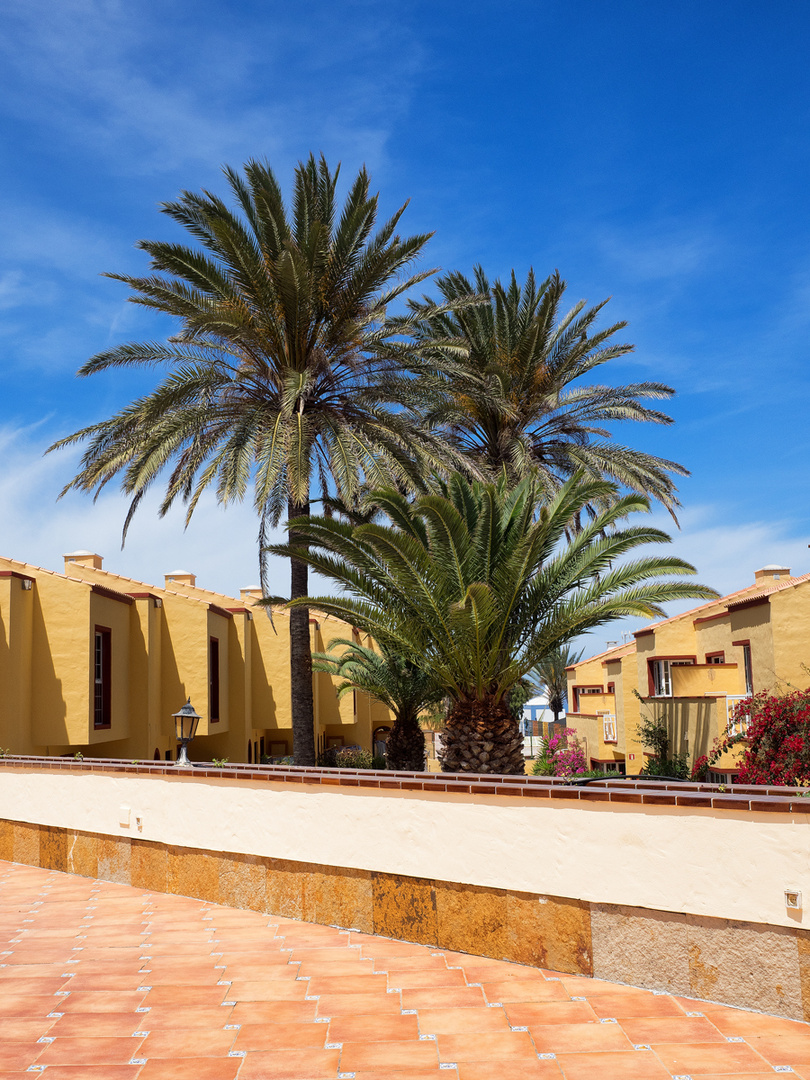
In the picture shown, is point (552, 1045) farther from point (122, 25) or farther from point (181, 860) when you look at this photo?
point (122, 25)

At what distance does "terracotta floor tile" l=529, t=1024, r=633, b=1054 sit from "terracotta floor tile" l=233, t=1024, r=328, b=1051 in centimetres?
137

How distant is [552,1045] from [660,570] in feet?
26.1

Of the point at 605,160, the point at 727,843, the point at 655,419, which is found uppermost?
the point at 605,160

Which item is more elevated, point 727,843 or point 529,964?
point 727,843

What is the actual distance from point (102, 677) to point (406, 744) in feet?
24.4

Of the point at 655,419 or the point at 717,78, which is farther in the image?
the point at 655,419

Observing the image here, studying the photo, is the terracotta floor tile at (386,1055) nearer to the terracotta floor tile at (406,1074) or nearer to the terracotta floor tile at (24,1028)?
the terracotta floor tile at (406,1074)

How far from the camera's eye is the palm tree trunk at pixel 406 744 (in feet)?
66.6

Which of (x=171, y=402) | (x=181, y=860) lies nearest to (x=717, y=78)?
(x=171, y=402)

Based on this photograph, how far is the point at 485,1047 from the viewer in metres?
5.59

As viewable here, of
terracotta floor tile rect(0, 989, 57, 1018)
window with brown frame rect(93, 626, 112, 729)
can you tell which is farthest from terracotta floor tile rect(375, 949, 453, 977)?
window with brown frame rect(93, 626, 112, 729)

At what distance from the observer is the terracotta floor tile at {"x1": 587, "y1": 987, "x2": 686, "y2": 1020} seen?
6.07 metres

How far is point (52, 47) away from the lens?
1118cm

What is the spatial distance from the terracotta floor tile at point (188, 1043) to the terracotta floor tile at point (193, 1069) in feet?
0.29
